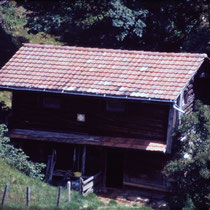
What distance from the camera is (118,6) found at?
27.1 meters

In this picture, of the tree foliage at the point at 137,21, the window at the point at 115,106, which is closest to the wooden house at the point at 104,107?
the window at the point at 115,106

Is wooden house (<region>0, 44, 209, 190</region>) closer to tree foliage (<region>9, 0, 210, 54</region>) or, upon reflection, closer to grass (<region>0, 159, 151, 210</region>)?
grass (<region>0, 159, 151, 210</region>)

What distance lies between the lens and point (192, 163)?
17.8 metres

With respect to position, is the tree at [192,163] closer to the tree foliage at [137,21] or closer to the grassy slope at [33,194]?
the grassy slope at [33,194]

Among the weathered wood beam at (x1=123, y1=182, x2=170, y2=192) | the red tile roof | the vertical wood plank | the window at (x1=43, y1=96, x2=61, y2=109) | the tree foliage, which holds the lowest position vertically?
the weathered wood beam at (x1=123, y1=182, x2=170, y2=192)

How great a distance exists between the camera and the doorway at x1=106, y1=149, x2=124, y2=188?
68.5 ft

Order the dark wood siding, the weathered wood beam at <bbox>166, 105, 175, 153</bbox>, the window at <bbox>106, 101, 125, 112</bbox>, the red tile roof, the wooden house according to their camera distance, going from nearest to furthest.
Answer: the weathered wood beam at <bbox>166, 105, 175, 153</bbox>
the red tile roof
the wooden house
the dark wood siding
the window at <bbox>106, 101, 125, 112</bbox>

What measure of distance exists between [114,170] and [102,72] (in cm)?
490

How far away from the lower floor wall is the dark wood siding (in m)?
0.94

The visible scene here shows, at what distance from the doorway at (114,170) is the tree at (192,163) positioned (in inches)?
114

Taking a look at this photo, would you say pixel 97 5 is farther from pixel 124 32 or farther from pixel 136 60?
pixel 136 60

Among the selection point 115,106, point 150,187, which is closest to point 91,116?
point 115,106

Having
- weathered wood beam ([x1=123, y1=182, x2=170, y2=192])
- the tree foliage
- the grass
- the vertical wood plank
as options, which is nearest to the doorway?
weathered wood beam ([x1=123, y1=182, x2=170, y2=192])

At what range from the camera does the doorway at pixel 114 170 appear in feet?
68.5
